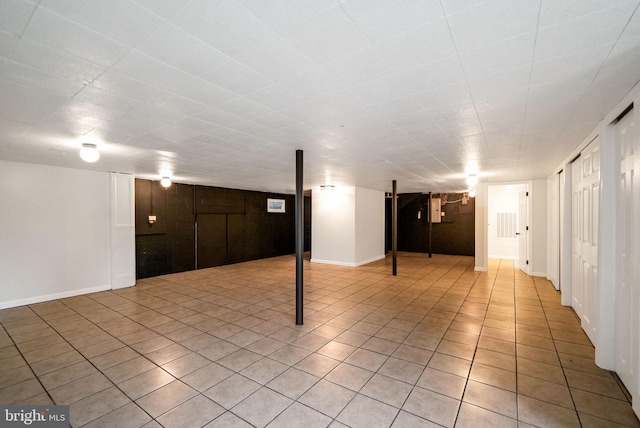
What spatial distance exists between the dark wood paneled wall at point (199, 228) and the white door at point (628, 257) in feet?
27.8

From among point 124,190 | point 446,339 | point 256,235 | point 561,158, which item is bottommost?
point 446,339

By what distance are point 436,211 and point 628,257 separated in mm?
9382

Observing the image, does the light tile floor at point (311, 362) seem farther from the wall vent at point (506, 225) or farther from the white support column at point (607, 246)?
the wall vent at point (506, 225)

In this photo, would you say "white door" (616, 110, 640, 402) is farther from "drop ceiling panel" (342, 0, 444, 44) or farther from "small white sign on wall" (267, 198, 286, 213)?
"small white sign on wall" (267, 198, 286, 213)

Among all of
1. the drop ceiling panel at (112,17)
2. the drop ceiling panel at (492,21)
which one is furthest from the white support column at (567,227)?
the drop ceiling panel at (112,17)

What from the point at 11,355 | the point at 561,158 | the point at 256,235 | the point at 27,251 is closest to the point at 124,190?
the point at 27,251

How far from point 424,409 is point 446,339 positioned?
1482 mm

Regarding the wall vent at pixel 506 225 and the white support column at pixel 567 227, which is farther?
the wall vent at pixel 506 225

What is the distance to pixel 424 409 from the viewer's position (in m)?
2.22

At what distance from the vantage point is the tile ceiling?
1344 mm

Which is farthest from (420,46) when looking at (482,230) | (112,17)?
(482,230)

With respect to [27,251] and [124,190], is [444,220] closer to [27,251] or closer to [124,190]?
[124,190]

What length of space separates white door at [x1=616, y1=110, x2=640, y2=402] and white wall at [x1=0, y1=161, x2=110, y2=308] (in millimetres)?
8183

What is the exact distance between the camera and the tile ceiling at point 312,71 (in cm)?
134
